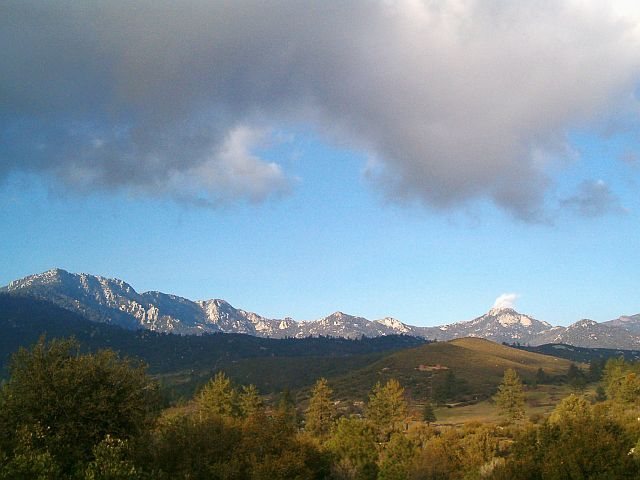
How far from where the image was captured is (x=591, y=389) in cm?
17925

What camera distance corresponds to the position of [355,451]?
65.6 m

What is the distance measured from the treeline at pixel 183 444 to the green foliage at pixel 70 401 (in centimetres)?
7

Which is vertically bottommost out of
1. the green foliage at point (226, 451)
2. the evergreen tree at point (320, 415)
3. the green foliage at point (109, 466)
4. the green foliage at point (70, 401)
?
the evergreen tree at point (320, 415)

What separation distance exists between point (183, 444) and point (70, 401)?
1201 centimetres

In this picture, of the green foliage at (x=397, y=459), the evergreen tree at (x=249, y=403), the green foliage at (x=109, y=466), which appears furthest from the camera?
the evergreen tree at (x=249, y=403)

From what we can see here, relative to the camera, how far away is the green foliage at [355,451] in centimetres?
6275

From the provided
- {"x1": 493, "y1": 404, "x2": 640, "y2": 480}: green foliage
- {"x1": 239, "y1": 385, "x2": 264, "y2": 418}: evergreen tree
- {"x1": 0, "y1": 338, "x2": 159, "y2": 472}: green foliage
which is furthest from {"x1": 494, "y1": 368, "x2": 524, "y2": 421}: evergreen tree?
{"x1": 0, "y1": 338, "x2": 159, "y2": 472}: green foliage

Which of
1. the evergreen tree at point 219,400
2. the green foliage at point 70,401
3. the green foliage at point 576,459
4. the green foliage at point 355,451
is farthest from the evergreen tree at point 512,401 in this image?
the green foliage at point 70,401

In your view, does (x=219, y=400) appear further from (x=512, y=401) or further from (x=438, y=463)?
(x=512, y=401)

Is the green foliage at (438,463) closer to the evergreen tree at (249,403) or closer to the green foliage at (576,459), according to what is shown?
the green foliage at (576,459)

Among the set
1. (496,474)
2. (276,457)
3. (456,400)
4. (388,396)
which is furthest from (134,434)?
(456,400)

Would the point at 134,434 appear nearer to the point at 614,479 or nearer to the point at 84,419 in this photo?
the point at 84,419

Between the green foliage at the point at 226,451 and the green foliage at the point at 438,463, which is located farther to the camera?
the green foliage at the point at 438,463

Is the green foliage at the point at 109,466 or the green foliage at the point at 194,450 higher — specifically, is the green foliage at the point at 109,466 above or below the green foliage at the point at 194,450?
above
